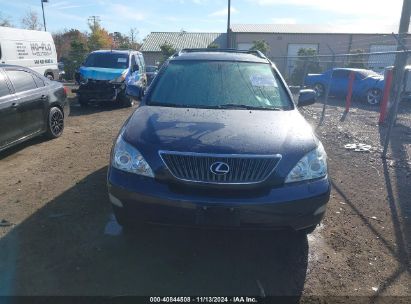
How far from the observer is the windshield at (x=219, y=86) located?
4.09 metres

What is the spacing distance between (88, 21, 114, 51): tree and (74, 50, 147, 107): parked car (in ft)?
78.0

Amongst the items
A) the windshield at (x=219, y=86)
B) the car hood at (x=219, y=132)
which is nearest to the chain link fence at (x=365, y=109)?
the windshield at (x=219, y=86)

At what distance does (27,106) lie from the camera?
6297mm

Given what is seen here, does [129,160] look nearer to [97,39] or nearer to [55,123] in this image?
[55,123]

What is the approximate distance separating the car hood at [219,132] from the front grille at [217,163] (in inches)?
2.2

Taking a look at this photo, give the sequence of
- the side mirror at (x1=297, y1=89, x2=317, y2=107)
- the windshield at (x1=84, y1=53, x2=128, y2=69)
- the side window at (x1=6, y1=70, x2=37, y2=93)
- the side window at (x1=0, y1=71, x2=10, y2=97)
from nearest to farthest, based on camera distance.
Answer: the side mirror at (x1=297, y1=89, x2=317, y2=107)
the side window at (x1=0, y1=71, x2=10, y2=97)
the side window at (x1=6, y1=70, x2=37, y2=93)
the windshield at (x1=84, y1=53, x2=128, y2=69)

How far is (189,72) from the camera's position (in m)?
4.51

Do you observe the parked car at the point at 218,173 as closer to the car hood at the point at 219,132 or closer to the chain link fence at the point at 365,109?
the car hood at the point at 219,132

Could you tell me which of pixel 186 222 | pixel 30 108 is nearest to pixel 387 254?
pixel 186 222

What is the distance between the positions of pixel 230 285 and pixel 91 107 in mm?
10547

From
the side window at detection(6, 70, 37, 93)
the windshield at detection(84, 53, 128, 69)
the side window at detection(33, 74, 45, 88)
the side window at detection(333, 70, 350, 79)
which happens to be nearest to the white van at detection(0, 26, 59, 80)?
the windshield at detection(84, 53, 128, 69)

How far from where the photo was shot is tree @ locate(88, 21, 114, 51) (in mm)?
37181

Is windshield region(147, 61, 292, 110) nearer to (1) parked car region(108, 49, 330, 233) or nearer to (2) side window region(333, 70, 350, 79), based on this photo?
(1) parked car region(108, 49, 330, 233)

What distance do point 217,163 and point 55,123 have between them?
18.5 feet
